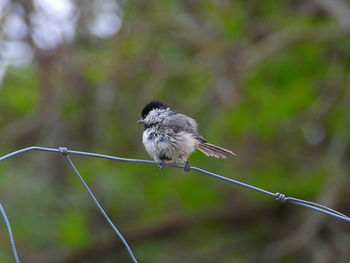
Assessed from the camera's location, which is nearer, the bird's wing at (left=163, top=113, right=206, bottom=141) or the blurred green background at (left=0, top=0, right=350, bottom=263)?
the bird's wing at (left=163, top=113, right=206, bottom=141)

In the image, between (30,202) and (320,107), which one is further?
(30,202)

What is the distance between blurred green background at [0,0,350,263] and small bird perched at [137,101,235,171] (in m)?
2.49

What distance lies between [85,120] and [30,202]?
1378 mm

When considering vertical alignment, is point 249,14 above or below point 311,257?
above

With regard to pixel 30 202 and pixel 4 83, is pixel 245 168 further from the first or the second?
pixel 4 83

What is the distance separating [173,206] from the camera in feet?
27.3

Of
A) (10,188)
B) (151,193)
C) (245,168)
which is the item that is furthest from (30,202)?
(245,168)

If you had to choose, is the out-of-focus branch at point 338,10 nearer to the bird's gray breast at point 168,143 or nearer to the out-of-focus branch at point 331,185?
the out-of-focus branch at point 331,185

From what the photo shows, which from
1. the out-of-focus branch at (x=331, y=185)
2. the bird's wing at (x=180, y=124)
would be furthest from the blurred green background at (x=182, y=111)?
the bird's wing at (x=180, y=124)

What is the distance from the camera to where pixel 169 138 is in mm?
4117

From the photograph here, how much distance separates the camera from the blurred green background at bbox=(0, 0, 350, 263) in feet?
23.1

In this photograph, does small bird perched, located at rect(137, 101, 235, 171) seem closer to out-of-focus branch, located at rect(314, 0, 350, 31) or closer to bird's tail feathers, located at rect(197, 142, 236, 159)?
bird's tail feathers, located at rect(197, 142, 236, 159)

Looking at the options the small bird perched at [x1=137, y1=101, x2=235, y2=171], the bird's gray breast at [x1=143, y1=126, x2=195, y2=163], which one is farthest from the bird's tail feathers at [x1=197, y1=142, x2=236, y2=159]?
the bird's gray breast at [x1=143, y1=126, x2=195, y2=163]

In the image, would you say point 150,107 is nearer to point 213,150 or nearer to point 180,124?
point 180,124
